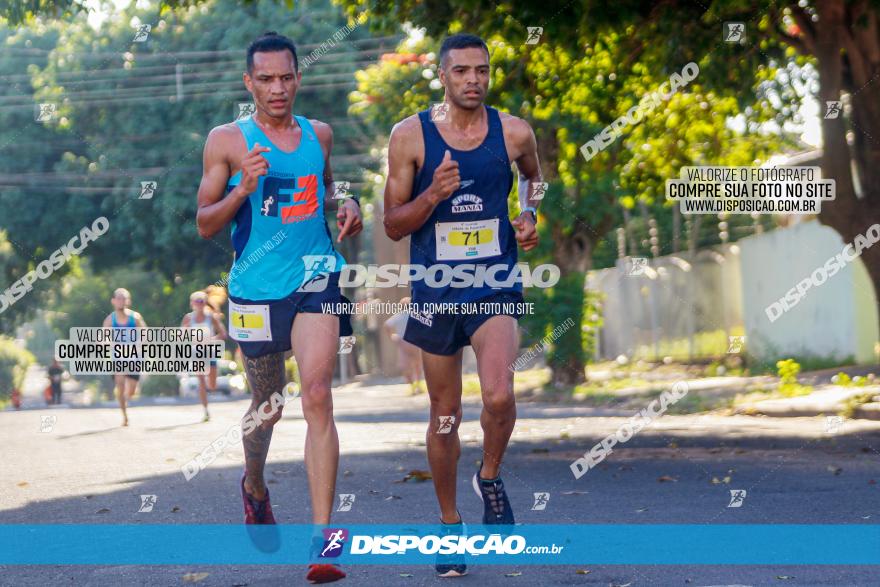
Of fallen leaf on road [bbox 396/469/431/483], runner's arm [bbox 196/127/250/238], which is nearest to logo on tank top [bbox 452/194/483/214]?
runner's arm [bbox 196/127/250/238]

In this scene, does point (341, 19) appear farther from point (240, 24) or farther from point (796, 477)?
point (796, 477)

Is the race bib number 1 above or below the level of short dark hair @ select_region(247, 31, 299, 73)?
below

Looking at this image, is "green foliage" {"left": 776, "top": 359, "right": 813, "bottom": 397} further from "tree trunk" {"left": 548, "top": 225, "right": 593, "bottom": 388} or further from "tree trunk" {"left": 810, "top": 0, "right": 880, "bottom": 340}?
"tree trunk" {"left": 548, "top": 225, "right": 593, "bottom": 388}

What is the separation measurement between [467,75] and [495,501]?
70.1 inches

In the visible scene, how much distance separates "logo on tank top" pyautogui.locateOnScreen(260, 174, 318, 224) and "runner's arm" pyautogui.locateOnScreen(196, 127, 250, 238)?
180mm

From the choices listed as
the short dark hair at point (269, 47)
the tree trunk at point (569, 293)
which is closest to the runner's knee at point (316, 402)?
the short dark hair at point (269, 47)

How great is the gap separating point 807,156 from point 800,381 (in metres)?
13.6

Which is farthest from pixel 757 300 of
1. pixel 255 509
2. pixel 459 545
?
pixel 459 545

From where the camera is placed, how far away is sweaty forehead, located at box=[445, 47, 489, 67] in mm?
6039

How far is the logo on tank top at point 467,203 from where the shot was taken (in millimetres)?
6004

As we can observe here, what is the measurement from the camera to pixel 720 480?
30.2 ft

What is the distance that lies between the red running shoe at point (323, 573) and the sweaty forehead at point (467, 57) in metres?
2.14

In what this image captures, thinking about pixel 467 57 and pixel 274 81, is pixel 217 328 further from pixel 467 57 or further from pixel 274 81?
pixel 467 57

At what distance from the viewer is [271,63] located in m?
6.21
